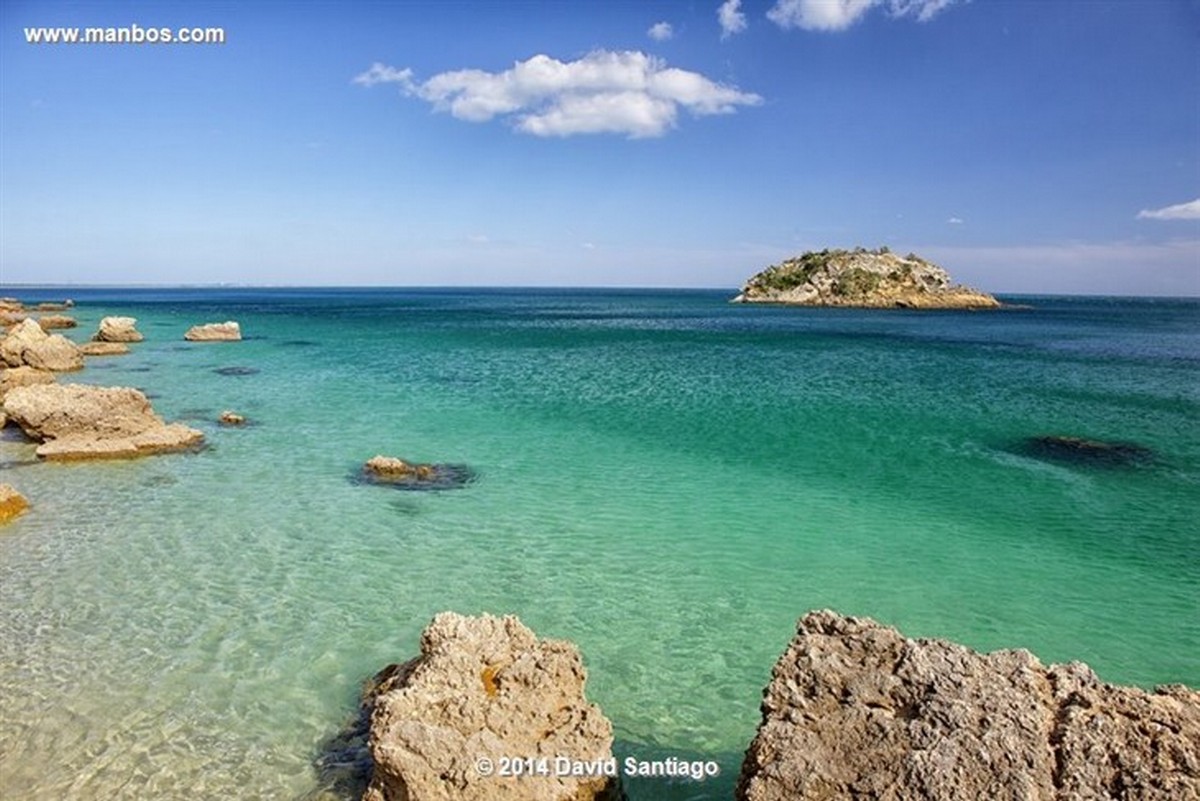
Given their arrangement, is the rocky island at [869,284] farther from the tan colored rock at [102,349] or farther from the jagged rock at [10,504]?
the jagged rock at [10,504]

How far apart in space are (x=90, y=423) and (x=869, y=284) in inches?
5088

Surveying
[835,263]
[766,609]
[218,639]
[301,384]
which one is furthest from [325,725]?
[835,263]

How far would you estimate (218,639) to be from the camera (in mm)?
9391

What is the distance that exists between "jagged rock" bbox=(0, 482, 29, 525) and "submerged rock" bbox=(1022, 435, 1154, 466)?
25.2 m

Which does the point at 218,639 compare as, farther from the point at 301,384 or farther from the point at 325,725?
the point at 301,384

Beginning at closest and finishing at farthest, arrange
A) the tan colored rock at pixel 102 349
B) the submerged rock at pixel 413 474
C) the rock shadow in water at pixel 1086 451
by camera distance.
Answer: the submerged rock at pixel 413 474 < the rock shadow in water at pixel 1086 451 < the tan colored rock at pixel 102 349

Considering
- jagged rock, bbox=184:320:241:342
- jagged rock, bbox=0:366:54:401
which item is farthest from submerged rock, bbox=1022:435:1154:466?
jagged rock, bbox=184:320:241:342

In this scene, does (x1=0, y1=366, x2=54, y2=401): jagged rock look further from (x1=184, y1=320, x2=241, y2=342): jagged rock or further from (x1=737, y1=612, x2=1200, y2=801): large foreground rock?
(x1=737, y1=612, x2=1200, y2=801): large foreground rock

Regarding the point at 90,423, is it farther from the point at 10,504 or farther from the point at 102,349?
the point at 102,349

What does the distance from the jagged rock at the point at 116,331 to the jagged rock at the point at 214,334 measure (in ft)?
12.3

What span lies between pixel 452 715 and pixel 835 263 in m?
145

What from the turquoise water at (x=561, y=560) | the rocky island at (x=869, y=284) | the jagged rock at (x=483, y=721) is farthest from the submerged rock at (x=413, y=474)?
the rocky island at (x=869, y=284)

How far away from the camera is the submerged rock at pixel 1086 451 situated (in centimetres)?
2052

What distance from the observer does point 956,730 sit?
4680mm
